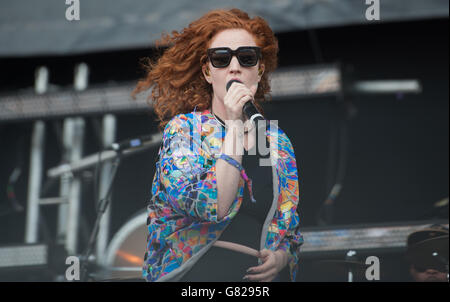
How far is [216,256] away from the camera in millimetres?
1441

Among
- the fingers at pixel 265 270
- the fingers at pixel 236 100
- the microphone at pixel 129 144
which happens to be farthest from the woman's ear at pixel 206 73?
the microphone at pixel 129 144

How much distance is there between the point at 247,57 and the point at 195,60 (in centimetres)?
20

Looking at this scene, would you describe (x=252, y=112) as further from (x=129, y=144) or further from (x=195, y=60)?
(x=129, y=144)

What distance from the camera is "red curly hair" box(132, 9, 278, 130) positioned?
5.32ft

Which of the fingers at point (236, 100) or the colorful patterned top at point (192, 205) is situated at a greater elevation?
the fingers at point (236, 100)

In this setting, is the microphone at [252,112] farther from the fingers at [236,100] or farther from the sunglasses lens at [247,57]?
the sunglasses lens at [247,57]

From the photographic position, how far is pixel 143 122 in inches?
131

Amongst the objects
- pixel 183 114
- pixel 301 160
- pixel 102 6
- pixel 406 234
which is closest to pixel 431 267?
pixel 406 234

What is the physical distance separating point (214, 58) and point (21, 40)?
182 cm

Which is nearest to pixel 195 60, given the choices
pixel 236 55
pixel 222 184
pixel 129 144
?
pixel 236 55

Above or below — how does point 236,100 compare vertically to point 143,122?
below

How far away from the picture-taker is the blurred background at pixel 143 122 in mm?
2936

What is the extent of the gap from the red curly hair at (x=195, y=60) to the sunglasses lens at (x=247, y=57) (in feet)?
0.27
